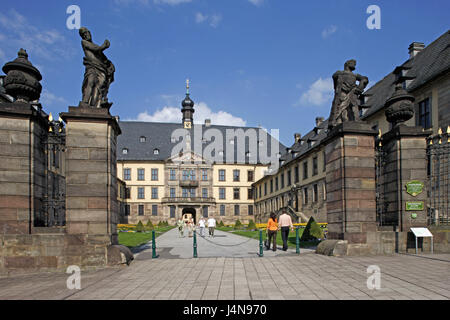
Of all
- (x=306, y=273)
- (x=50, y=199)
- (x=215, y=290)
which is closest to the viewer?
(x=215, y=290)

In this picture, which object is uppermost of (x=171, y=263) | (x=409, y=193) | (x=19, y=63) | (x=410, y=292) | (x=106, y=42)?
(x=106, y=42)

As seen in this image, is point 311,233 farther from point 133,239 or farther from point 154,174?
point 154,174

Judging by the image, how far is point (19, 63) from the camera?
8.76 m

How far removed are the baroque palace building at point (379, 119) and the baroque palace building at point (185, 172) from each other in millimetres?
8847

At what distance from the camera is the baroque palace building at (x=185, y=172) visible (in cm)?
5878

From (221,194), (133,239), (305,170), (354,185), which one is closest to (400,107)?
(354,185)

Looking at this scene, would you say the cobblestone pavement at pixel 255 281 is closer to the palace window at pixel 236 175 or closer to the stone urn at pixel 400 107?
the stone urn at pixel 400 107

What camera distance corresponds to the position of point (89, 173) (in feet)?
29.3

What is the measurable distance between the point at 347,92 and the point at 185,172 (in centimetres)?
5116

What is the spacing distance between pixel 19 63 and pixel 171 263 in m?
6.96

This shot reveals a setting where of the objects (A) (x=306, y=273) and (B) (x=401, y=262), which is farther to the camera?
(B) (x=401, y=262)

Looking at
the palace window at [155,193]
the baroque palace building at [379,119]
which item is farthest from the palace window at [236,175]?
the palace window at [155,193]

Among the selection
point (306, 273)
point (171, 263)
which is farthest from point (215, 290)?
point (171, 263)
